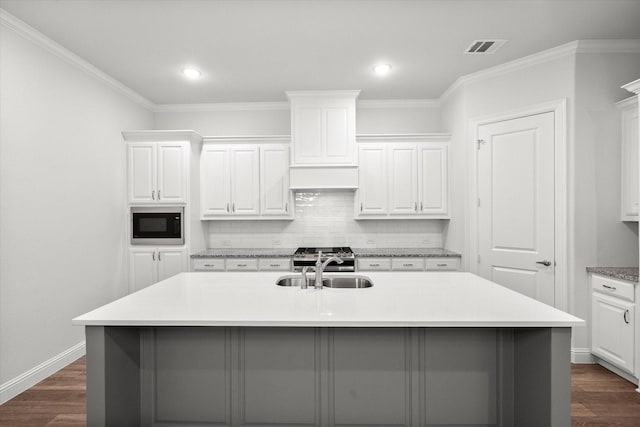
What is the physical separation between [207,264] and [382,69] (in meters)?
2.85

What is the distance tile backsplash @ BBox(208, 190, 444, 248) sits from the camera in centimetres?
485

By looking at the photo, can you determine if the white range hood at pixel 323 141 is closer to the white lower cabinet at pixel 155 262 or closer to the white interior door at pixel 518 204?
the white interior door at pixel 518 204

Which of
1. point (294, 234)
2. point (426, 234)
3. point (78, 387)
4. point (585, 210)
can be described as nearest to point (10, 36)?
point (78, 387)

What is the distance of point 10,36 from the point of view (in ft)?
9.14

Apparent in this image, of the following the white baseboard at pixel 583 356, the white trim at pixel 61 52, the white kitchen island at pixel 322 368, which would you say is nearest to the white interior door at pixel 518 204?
the white baseboard at pixel 583 356

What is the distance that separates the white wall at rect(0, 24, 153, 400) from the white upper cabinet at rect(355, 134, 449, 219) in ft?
9.41

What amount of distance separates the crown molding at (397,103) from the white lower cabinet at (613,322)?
2713 mm

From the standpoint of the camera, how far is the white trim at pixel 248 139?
4520mm

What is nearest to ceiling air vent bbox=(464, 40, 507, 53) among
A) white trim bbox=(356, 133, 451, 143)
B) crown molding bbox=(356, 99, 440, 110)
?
white trim bbox=(356, 133, 451, 143)

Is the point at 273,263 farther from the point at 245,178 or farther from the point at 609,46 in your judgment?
the point at 609,46

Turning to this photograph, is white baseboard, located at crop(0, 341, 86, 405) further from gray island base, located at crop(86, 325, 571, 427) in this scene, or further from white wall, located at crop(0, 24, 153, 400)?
gray island base, located at crop(86, 325, 571, 427)

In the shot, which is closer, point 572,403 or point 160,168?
point 572,403

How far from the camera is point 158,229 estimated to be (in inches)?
167

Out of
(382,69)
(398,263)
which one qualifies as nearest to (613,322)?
(398,263)
